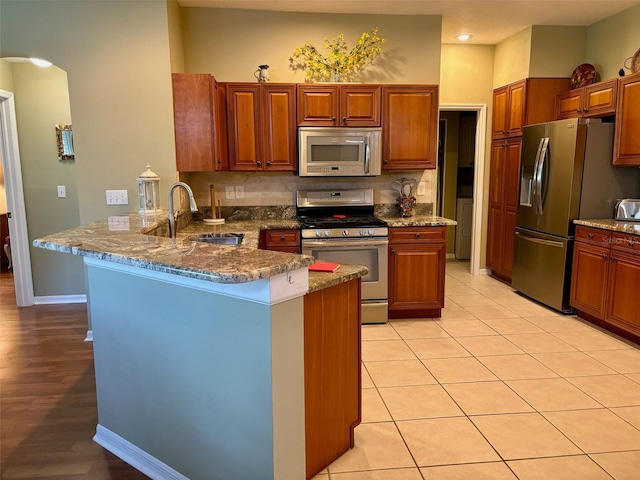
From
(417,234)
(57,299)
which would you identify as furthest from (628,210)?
(57,299)

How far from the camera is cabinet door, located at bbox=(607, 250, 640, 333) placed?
3.32m

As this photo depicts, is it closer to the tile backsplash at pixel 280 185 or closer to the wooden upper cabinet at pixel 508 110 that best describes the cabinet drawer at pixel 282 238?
the tile backsplash at pixel 280 185

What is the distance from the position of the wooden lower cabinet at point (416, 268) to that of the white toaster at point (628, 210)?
1.52m

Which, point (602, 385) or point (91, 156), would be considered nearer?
point (602, 385)

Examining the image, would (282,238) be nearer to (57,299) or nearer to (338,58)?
(338,58)

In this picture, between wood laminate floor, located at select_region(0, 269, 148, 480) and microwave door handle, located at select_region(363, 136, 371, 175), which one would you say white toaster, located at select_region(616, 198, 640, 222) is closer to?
microwave door handle, located at select_region(363, 136, 371, 175)

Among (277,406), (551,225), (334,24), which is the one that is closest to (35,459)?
(277,406)

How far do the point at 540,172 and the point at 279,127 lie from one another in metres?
2.47

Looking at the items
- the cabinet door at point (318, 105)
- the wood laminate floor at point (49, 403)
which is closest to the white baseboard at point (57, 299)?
the wood laminate floor at point (49, 403)

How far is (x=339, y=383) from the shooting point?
1.97m

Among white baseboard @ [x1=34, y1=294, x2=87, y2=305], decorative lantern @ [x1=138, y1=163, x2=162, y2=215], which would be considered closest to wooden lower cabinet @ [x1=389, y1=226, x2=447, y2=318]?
decorative lantern @ [x1=138, y1=163, x2=162, y2=215]

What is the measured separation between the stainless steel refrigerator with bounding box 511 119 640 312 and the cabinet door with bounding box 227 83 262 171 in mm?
2663

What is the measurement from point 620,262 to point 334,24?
318cm

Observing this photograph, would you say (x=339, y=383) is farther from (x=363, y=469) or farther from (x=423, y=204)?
(x=423, y=204)
